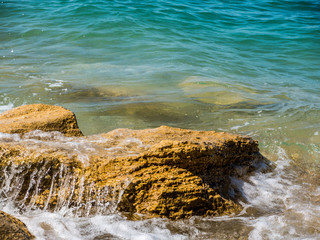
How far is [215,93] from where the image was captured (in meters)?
7.41

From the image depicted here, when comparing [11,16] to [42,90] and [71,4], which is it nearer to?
[71,4]

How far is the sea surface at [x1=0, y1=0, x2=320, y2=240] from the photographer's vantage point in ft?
10.1

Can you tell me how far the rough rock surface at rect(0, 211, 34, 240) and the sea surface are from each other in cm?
37

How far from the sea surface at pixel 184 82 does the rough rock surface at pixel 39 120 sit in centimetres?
91

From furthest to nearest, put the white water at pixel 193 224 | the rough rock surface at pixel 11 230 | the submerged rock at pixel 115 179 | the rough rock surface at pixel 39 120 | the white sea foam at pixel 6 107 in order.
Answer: the white sea foam at pixel 6 107, the rough rock surface at pixel 39 120, the submerged rock at pixel 115 179, the white water at pixel 193 224, the rough rock surface at pixel 11 230

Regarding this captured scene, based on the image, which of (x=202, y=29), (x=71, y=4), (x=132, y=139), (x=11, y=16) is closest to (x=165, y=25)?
(x=202, y=29)

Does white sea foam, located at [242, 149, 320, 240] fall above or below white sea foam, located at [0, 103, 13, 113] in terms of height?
below

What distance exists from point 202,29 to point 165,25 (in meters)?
1.47

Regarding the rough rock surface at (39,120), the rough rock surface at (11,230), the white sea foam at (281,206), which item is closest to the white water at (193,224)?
the white sea foam at (281,206)

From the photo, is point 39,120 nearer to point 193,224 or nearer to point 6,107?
point 193,224

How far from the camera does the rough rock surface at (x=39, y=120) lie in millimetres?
3672

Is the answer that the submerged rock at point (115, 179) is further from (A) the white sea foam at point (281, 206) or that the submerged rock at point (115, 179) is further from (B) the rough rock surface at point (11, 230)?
(B) the rough rock surface at point (11, 230)

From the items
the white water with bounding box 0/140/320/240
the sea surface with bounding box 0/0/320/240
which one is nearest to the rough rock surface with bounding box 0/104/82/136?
the white water with bounding box 0/140/320/240

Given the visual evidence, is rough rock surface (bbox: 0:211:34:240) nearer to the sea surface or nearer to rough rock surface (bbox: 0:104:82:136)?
the sea surface
